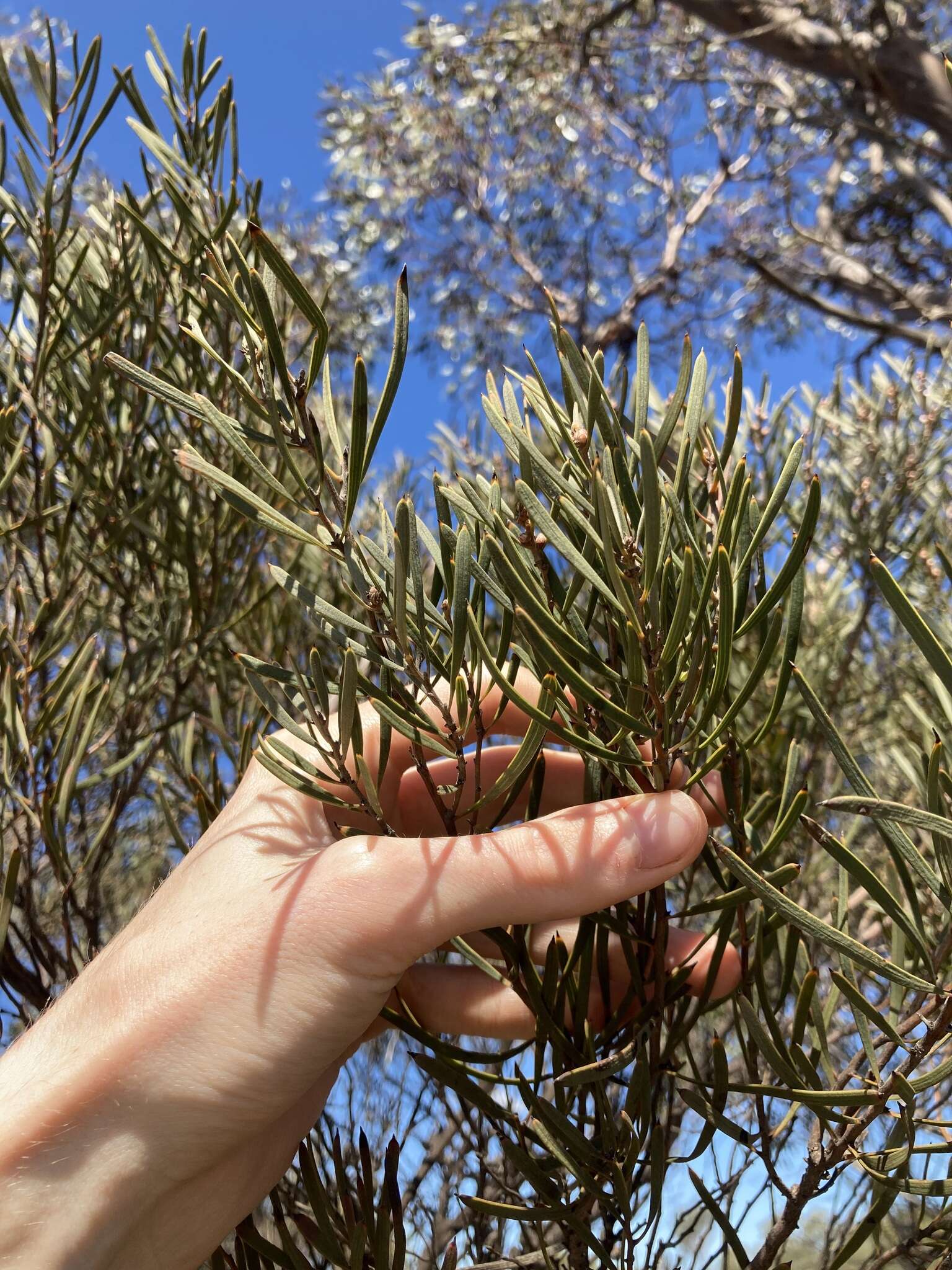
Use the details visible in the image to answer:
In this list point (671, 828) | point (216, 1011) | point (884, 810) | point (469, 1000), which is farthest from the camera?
point (469, 1000)

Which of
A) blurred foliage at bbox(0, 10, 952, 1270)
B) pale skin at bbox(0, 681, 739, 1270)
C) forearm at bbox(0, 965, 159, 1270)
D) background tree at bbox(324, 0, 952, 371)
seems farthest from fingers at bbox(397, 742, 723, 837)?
background tree at bbox(324, 0, 952, 371)

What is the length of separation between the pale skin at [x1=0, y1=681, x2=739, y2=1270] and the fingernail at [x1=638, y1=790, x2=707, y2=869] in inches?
2.4

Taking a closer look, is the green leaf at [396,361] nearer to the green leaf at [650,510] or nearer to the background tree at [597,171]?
the green leaf at [650,510]

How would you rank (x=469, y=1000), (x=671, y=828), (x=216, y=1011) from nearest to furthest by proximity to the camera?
(x=671, y=828) → (x=216, y=1011) → (x=469, y=1000)

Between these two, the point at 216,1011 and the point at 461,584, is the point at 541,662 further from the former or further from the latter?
the point at 216,1011

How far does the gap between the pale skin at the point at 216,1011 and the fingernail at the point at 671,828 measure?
0.20 feet

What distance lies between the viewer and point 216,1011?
25.1 inches

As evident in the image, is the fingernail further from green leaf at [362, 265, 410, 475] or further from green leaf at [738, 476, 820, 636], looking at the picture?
green leaf at [362, 265, 410, 475]

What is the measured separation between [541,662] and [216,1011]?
0.34 meters

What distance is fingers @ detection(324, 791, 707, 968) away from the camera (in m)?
0.49

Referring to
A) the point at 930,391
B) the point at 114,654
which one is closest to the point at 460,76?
the point at 114,654

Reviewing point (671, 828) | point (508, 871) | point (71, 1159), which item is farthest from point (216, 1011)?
point (671, 828)

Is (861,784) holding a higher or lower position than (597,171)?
lower

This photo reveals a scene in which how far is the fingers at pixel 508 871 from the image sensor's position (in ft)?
1.60
